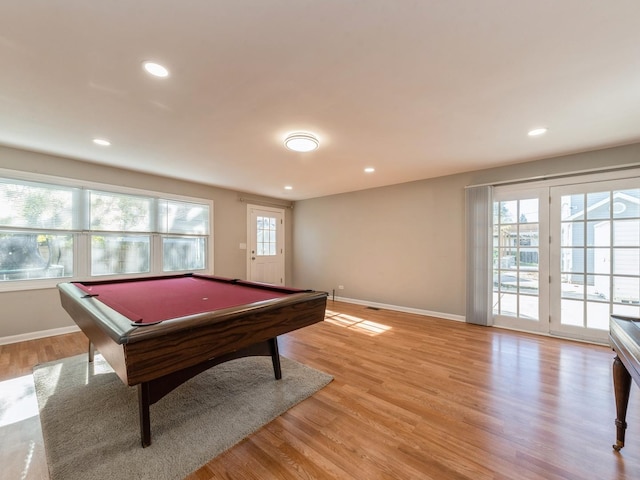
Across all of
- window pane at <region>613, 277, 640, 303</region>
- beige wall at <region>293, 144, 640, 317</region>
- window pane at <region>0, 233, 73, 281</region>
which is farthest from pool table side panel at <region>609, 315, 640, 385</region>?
window pane at <region>0, 233, 73, 281</region>

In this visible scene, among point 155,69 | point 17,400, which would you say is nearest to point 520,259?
point 155,69

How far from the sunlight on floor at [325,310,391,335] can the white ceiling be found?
2.36m

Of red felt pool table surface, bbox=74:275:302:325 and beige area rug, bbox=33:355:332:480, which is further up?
red felt pool table surface, bbox=74:275:302:325

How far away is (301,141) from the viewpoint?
263 centimetres

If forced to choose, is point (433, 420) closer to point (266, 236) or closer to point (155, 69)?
point (155, 69)

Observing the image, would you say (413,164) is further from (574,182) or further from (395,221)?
(574,182)

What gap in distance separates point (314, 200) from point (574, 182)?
14.2 feet

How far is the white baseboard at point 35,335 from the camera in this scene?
3.05 meters

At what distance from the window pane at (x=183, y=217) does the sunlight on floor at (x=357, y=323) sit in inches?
110

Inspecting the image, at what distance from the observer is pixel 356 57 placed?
5.18 feet

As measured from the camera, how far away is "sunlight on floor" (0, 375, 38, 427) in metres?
1.75

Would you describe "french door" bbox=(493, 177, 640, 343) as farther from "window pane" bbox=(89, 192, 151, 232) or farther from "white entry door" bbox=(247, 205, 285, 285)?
"window pane" bbox=(89, 192, 151, 232)

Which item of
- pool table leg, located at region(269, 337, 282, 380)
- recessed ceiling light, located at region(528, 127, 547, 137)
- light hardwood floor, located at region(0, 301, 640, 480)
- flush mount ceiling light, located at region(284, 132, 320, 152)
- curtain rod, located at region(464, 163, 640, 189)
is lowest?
light hardwood floor, located at region(0, 301, 640, 480)

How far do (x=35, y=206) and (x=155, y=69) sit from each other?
3003 mm
